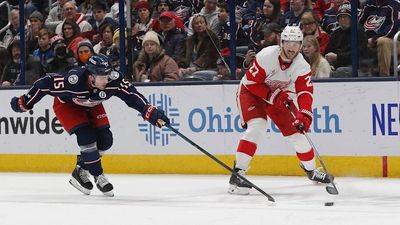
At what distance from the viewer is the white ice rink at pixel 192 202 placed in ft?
23.2

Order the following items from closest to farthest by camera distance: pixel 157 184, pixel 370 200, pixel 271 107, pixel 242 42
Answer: pixel 370 200, pixel 271 107, pixel 157 184, pixel 242 42

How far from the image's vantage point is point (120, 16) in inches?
430

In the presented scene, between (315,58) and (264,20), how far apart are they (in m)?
0.67

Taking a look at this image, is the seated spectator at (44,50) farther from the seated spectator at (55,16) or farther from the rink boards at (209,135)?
the rink boards at (209,135)

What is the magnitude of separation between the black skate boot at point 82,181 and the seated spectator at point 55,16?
3.06 meters

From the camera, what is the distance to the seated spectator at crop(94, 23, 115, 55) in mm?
11172

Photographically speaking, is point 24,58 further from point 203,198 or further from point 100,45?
point 203,198

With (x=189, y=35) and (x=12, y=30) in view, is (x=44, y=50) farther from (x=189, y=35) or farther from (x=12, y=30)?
(x=189, y=35)

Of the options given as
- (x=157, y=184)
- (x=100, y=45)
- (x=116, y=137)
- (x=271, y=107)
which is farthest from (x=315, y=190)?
(x=100, y=45)

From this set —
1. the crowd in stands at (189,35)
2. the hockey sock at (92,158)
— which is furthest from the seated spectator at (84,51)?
the hockey sock at (92,158)

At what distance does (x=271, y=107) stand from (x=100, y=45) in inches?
116

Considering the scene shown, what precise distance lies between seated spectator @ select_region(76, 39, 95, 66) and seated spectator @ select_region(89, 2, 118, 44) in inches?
4.6

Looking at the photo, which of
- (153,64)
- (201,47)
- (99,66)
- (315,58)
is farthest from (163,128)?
(99,66)

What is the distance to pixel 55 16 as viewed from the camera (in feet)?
38.6
